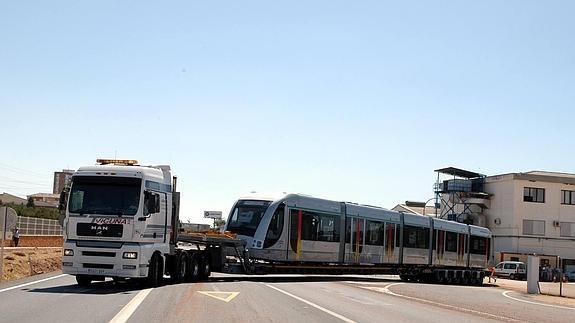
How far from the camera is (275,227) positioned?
29172 mm

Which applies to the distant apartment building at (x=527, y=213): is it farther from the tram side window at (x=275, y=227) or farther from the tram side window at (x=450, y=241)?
the tram side window at (x=275, y=227)

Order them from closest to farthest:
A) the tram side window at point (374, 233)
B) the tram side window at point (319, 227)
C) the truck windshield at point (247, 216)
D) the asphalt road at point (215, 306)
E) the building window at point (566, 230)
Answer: the asphalt road at point (215, 306) → the truck windshield at point (247, 216) → the tram side window at point (319, 227) → the tram side window at point (374, 233) → the building window at point (566, 230)

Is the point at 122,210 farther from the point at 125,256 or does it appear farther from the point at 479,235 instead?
the point at 479,235

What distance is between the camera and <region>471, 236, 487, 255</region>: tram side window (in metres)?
46.4

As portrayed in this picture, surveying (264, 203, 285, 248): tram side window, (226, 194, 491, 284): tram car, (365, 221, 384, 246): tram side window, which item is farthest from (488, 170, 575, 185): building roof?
(264, 203, 285, 248): tram side window

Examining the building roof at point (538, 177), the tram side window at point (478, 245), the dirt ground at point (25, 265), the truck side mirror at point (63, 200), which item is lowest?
the dirt ground at point (25, 265)

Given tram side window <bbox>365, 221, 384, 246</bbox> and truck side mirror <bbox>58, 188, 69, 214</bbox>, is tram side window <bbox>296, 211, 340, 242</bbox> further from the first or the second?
truck side mirror <bbox>58, 188, 69, 214</bbox>

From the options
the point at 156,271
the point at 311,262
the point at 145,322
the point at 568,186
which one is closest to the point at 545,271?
the point at 568,186

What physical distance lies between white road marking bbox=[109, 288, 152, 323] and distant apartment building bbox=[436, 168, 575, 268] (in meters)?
61.3

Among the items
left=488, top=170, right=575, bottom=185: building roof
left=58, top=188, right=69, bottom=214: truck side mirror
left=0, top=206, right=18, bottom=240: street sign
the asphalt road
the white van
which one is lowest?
the white van

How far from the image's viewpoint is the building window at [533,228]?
76.9 meters

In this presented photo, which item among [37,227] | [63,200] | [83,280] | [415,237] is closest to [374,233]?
[415,237]

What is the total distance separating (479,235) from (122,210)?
32.1 metres

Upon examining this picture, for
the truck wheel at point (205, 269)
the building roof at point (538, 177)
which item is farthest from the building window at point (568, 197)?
the truck wheel at point (205, 269)
